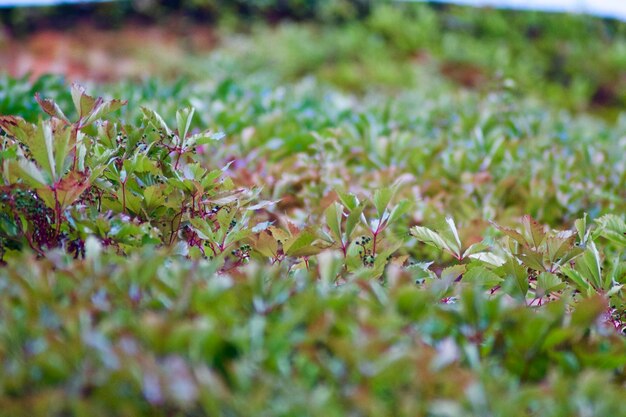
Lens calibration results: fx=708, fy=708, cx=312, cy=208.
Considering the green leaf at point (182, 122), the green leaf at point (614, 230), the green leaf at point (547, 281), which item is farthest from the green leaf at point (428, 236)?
the green leaf at point (182, 122)

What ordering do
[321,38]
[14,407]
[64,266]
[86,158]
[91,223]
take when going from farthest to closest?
[321,38]
[86,158]
[91,223]
[64,266]
[14,407]

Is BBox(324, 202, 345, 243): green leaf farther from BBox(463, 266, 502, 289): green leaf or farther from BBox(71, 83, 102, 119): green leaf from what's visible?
BBox(71, 83, 102, 119): green leaf

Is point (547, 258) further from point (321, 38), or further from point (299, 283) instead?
point (321, 38)

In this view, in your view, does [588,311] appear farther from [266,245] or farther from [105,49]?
[105,49]

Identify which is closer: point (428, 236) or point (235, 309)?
point (235, 309)

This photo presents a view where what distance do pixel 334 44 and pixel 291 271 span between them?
661cm

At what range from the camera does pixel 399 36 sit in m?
8.37

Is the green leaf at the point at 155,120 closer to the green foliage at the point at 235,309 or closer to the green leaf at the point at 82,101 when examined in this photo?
the green foliage at the point at 235,309

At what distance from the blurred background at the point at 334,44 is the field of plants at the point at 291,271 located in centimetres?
404

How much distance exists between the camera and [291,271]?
1.66 meters

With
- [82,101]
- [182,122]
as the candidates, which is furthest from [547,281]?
[82,101]

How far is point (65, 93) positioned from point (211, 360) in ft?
9.24

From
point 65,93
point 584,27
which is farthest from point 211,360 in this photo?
point 584,27

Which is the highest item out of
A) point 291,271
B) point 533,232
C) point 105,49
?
point 533,232
